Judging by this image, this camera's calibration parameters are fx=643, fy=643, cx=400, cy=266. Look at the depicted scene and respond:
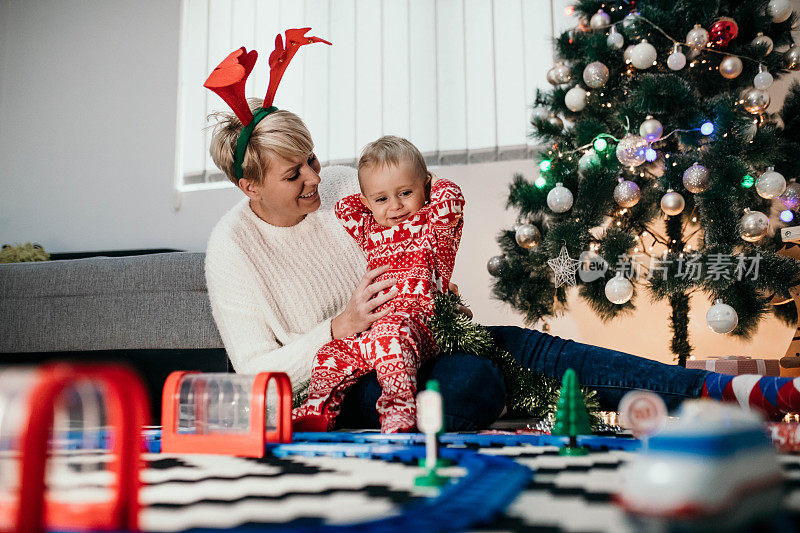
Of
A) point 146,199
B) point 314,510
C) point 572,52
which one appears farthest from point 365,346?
point 146,199

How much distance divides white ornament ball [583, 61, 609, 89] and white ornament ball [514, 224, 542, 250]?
464mm

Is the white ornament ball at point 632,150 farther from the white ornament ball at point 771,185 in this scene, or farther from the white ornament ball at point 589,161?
the white ornament ball at point 771,185

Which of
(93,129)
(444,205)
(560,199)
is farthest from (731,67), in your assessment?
(93,129)

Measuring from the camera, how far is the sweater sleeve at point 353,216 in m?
1.39

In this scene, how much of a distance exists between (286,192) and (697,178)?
3.64 feet

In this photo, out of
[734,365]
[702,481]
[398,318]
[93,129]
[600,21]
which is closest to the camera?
[702,481]

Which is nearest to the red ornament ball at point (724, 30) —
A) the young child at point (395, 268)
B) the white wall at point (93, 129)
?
the young child at point (395, 268)

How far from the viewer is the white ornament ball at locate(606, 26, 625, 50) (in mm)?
1918

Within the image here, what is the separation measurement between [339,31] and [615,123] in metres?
1.26

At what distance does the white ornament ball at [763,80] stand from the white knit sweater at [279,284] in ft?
4.03

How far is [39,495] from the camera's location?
382 mm

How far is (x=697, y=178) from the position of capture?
1745 millimetres

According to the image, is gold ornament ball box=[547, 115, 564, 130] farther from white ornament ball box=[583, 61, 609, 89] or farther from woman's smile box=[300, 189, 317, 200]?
woman's smile box=[300, 189, 317, 200]

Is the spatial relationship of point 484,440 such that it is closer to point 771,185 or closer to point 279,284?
point 279,284
